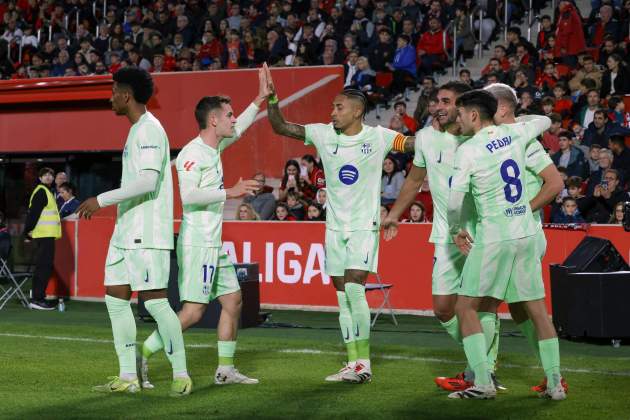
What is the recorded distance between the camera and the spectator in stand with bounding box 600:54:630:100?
18297mm

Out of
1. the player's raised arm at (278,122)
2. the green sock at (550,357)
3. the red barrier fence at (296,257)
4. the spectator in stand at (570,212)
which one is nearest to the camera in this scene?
the green sock at (550,357)

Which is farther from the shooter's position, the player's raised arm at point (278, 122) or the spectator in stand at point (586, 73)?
the spectator in stand at point (586, 73)

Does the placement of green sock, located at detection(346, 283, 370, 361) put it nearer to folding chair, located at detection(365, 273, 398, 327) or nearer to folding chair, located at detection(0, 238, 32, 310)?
folding chair, located at detection(365, 273, 398, 327)

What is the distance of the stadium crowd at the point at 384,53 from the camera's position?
1695 cm

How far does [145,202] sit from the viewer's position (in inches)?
320

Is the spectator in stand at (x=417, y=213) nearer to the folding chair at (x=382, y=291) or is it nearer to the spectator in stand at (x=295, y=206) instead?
the folding chair at (x=382, y=291)

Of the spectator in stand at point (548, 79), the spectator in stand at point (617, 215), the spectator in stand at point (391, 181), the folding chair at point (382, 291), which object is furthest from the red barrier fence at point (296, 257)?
the spectator in stand at point (548, 79)

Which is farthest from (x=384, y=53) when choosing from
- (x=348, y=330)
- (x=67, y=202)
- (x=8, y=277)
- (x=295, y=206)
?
(x=348, y=330)

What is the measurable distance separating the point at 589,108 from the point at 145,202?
11.4m

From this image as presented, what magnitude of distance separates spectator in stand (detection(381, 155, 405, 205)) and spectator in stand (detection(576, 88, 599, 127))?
10.1 feet

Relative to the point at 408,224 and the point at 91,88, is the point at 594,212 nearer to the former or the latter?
the point at 408,224

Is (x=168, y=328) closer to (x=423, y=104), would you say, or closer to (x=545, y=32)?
(x=423, y=104)

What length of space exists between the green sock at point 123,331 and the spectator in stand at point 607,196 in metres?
8.72

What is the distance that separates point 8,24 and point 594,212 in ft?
62.2
